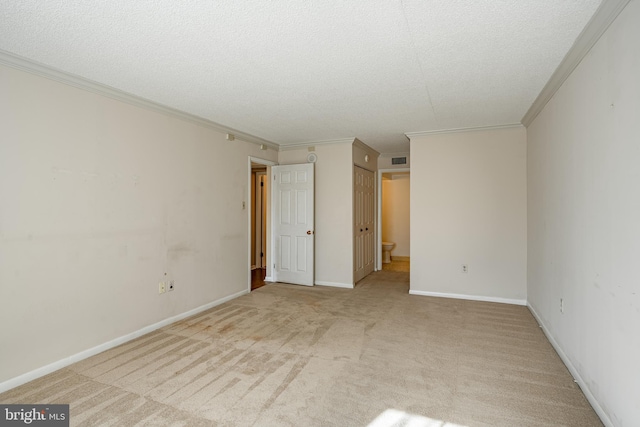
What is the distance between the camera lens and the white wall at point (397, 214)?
28.1 feet

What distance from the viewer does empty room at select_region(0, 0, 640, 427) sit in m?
1.91

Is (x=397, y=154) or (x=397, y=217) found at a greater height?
(x=397, y=154)

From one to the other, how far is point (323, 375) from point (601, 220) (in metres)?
2.17

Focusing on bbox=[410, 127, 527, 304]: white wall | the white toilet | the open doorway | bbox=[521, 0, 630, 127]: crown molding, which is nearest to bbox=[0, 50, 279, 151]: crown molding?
the open doorway

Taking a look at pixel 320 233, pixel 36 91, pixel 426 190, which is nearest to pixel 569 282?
pixel 426 190

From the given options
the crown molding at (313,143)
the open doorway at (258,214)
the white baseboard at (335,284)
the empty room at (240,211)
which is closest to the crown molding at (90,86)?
the empty room at (240,211)

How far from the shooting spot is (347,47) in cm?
226

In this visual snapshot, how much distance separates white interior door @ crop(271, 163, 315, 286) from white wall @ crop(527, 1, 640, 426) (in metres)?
3.32

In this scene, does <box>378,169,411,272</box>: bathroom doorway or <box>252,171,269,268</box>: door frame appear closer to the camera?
<box>252,171,269,268</box>: door frame

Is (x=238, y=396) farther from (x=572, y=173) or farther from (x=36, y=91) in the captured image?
(x=572, y=173)

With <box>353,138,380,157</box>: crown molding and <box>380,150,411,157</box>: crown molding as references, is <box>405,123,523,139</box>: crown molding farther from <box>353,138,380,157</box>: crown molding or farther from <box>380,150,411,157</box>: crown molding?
<box>380,150,411,157</box>: crown molding

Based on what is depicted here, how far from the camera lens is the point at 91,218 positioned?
2.86 m

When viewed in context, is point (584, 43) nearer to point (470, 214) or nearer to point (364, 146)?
point (470, 214)

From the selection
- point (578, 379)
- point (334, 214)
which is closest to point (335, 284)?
point (334, 214)
